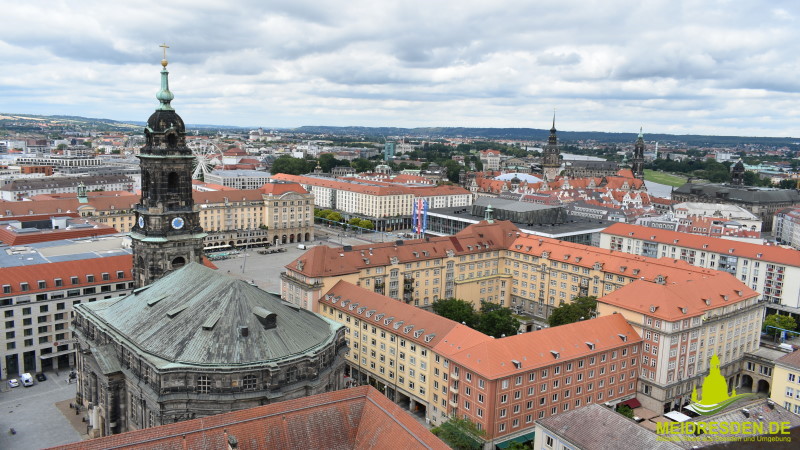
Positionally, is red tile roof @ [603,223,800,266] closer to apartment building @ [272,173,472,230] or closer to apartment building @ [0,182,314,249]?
apartment building @ [272,173,472,230]

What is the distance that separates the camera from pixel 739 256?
102062 millimetres

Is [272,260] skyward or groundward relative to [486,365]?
Result: groundward

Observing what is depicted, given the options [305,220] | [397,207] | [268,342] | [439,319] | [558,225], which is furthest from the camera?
[397,207]

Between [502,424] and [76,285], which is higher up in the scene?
[76,285]

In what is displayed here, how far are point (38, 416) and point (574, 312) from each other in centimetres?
6299

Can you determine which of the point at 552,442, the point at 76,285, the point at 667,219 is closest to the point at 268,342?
the point at 552,442

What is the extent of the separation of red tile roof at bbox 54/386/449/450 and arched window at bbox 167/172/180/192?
29.4m

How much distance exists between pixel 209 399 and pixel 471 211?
103 metres

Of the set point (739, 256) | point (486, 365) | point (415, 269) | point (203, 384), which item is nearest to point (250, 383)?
point (203, 384)

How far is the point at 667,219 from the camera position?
445 ft

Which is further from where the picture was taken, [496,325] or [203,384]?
[496,325]

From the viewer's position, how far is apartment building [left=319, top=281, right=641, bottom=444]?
2201 inches

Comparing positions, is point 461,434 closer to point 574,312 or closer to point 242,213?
point 574,312

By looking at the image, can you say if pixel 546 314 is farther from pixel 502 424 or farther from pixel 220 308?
pixel 220 308
